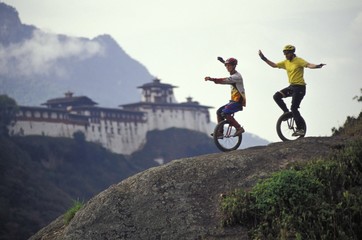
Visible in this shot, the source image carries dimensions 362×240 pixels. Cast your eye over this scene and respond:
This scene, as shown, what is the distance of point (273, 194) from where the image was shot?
8.52m

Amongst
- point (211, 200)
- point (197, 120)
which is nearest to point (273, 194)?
point (211, 200)

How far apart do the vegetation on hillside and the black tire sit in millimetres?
2177

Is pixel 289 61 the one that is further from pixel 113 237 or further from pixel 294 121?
pixel 113 237

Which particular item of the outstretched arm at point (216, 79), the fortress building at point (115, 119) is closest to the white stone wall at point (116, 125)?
the fortress building at point (115, 119)

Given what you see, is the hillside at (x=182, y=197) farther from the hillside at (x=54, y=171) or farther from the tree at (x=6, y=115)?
the tree at (x=6, y=115)

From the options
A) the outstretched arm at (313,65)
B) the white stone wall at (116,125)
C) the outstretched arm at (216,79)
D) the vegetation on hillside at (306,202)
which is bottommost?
the vegetation on hillside at (306,202)

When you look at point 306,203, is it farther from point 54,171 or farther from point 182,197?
point 54,171

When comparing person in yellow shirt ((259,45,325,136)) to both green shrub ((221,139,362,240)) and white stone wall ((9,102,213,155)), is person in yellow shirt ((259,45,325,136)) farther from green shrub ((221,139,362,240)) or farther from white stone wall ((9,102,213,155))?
white stone wall ((9,102,213,155))

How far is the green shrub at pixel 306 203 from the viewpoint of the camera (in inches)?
308

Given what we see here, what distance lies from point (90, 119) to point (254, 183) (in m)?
82.5

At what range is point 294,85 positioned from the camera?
11219 millimetres

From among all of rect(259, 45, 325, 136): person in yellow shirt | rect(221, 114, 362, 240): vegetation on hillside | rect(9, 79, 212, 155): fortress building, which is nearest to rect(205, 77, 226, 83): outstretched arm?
rect(259, 45, 325, 136): person in yellow shirt

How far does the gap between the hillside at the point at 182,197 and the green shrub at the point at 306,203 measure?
0.31 metres

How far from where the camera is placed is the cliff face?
890cm
